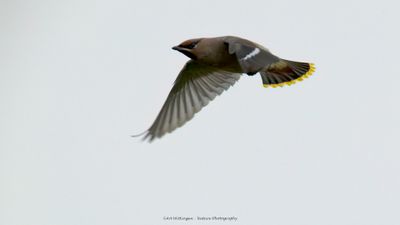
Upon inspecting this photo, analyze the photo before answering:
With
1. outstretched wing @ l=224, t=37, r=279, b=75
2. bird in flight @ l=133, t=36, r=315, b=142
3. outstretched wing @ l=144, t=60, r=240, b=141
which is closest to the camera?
outstretched wing @ l=224, t=37, r=279, b=75

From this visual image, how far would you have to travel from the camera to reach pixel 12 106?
17922 mm

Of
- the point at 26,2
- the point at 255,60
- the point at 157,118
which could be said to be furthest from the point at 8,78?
the point at 255,60

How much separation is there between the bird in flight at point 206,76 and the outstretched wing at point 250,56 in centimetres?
2

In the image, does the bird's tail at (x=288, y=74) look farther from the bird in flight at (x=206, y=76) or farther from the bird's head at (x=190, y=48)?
the bird's head at (x=190, y=48)

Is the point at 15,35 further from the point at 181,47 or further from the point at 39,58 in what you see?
the point at 181,47

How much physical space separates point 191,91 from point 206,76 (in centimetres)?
25

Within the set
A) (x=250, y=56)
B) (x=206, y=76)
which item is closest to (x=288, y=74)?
(x=206, y=76)

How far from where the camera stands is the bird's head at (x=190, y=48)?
853 cm

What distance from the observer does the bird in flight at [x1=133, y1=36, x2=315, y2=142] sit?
841 cm

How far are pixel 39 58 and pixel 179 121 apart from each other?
12.2m

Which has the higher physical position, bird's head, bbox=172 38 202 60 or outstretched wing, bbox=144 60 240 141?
bird's head, bbox=172 38 202 60

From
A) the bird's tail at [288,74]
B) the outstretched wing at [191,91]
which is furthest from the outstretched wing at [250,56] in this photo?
the outstretched wing at [191,91]

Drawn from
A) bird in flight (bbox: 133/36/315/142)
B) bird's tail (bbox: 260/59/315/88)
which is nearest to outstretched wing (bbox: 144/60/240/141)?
bird in flight (bbox: 133/36/315/142)

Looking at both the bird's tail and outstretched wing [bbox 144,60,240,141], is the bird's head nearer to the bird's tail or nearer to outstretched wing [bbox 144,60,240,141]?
outstretched wing [bbox 144,60,240,141]
